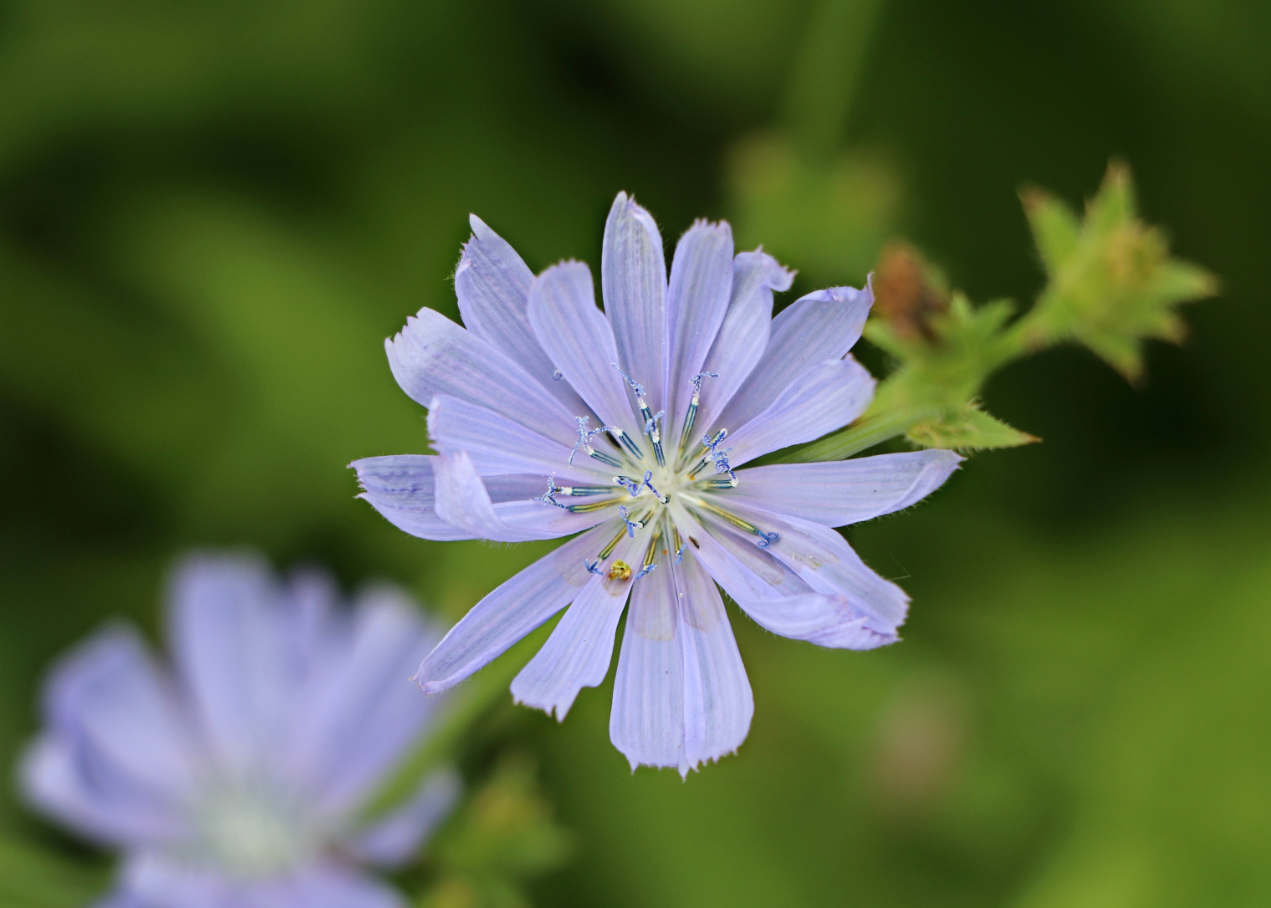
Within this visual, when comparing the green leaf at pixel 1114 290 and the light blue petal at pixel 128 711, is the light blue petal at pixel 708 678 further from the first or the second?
the light blue petal at pixel 128 711

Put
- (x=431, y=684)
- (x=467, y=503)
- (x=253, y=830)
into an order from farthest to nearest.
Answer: (x=253, y=830)
(x=431, y=684)
(x=467, y=503)

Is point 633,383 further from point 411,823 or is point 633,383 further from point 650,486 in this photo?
point 411,823

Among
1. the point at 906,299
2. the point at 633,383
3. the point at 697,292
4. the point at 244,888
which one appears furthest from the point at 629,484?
the point at 244,888

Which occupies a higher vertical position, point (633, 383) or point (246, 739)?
point (633, 383)

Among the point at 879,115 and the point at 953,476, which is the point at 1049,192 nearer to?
the point at 879,115

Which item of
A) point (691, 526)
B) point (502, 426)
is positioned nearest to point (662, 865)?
point (691, 526)
